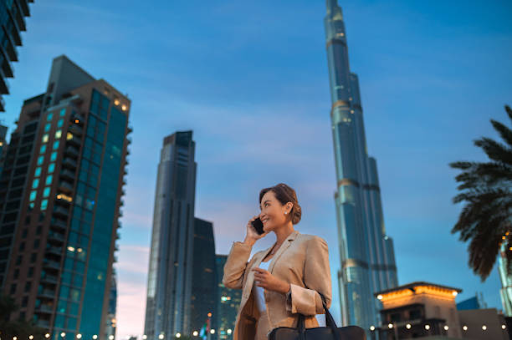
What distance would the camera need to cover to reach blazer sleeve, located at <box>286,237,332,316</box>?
135 inches

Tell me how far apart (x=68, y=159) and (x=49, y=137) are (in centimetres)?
673

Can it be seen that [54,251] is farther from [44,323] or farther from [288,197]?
[288,197]

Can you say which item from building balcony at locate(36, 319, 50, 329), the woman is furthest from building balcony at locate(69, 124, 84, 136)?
the woman

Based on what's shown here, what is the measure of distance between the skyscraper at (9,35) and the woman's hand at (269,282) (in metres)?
57.4

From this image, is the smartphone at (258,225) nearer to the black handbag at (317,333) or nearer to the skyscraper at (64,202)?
the black handbag at (317,333)

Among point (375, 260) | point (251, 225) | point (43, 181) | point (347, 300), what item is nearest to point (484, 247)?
point (251, 225)

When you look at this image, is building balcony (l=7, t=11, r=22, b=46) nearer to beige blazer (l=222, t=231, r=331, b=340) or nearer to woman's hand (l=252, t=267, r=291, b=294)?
beige blazer (l=222, t=231, r=331, b=340)

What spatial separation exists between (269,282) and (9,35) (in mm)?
59232

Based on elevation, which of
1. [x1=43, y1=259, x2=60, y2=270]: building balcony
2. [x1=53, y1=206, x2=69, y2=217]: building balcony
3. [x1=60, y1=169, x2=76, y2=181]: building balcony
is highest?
[x1=60, y1=169, x2=76, y2=181]: building balcony

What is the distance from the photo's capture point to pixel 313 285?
3766mm

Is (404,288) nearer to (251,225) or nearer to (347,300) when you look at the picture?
(251,225)

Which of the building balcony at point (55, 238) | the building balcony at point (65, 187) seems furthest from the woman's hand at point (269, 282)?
the building balcony at point (65, 187)

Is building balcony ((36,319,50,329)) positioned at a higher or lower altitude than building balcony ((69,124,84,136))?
lower

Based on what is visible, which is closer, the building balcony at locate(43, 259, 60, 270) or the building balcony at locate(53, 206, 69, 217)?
the building balcony at locate(43, 259, 60, 270)
